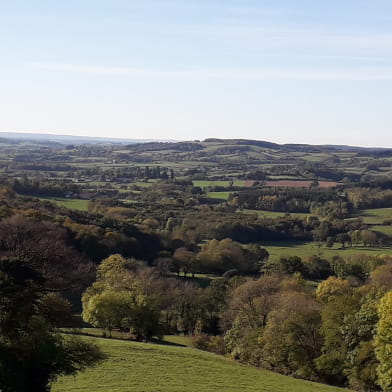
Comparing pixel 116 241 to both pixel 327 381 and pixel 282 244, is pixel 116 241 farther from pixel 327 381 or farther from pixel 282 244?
pixel 327 381

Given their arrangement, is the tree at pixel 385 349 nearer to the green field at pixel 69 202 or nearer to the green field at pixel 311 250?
the green field at pixel 311 250

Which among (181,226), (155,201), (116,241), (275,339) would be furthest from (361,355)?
(155,201)

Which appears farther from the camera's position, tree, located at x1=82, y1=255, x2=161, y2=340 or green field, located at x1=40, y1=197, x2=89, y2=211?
green field, located at x1=40, y1=197, x2=89, y2=211

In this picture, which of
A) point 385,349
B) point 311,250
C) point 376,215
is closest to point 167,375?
point 385,349

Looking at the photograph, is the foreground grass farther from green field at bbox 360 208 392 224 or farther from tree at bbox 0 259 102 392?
green field at bbox 360 208 392 224

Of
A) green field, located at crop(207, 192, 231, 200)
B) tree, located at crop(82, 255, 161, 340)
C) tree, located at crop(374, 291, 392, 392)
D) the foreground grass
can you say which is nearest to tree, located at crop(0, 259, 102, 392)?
the foreground grass

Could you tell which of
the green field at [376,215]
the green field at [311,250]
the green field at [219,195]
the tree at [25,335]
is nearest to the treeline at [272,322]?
the tree at [25,335]
